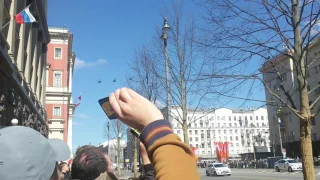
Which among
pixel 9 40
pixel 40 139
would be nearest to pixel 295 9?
pixel 40 139

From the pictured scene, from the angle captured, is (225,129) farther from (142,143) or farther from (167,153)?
(167,153)

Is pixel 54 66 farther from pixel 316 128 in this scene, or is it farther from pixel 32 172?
pixel 32 172

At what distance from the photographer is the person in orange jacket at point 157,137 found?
119cm

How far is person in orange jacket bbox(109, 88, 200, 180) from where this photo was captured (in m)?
1.19

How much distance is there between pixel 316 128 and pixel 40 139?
6878cm

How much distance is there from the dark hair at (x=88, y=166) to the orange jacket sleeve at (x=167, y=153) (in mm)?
1703

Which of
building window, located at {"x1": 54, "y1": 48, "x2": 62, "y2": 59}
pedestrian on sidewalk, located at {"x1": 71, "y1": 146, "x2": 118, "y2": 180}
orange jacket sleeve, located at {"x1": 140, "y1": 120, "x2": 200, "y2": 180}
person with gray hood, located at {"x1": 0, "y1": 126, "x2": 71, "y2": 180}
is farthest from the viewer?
building window, located at {"x1": 54, "y1": 48, "x2": 62, "y2": 59}

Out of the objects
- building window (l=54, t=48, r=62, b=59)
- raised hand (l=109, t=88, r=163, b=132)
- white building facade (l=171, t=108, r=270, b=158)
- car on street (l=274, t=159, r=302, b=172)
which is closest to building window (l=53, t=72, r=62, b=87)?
building window (l=54, t=48, r=62, b=59)

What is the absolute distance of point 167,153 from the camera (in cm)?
120

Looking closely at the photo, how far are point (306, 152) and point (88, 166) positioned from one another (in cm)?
466

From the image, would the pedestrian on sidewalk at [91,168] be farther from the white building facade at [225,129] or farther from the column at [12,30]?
the white building facade at [225,129]

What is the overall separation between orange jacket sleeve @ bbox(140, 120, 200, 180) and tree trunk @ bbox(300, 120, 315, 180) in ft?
18.7

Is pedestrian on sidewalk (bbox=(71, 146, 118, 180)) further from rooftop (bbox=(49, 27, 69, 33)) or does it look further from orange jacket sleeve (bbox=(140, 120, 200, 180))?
rooftop (bbox=(49, 27, 69, 33))

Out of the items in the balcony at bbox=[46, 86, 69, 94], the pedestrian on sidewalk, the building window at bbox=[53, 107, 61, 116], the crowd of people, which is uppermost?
the balcony at bbox=[46, 86, 69, 94]
